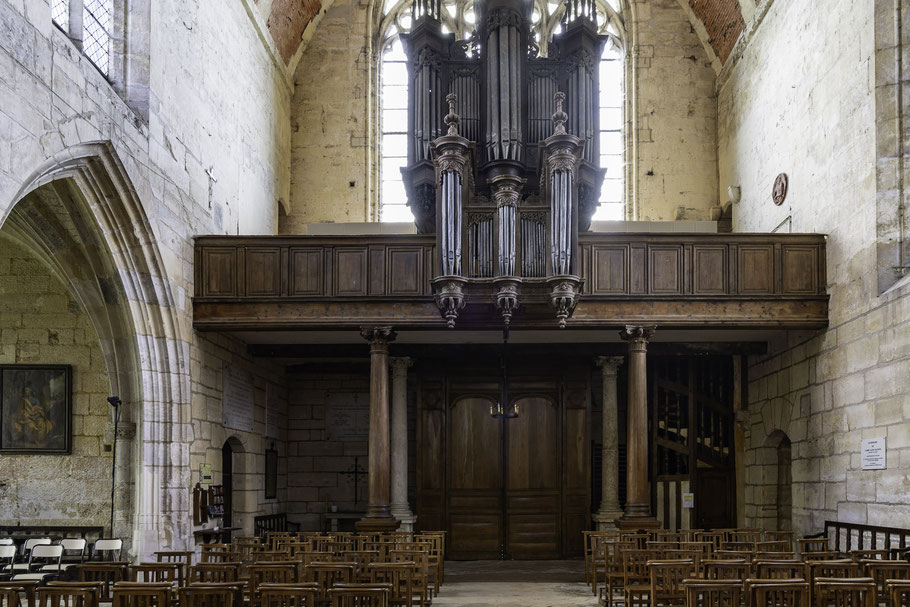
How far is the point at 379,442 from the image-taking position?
14.5 meters

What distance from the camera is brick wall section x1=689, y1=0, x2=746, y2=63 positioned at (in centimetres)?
1900

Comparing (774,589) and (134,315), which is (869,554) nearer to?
(774,589)

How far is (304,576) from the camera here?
8.59m

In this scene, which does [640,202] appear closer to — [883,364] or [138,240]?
[883,364]

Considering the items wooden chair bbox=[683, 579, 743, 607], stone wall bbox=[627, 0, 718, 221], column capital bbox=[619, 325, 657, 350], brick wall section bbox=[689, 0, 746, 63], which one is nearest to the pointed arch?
column capital bbox=[619, 325, 657, 350]

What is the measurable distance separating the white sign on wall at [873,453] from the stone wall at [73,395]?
388 inches

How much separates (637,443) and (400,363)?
468cm

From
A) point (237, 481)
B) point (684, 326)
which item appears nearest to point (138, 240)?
point (237, 481)

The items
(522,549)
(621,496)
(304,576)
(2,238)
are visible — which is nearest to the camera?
(304,576)

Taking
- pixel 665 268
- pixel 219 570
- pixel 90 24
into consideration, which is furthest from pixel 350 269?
pixel 219 570

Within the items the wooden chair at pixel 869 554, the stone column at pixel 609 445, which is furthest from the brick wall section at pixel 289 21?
the wooden chair at pixel 869 554

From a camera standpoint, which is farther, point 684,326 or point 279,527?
point 279,527

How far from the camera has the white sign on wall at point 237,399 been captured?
1529cm

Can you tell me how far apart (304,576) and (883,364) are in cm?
736
